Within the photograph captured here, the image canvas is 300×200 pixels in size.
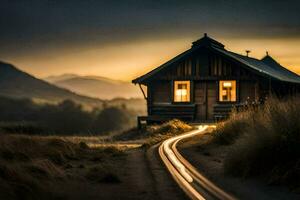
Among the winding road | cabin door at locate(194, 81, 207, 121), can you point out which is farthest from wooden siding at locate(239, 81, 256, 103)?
the winding road

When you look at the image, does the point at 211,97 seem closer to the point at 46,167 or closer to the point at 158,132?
the point at 158,132

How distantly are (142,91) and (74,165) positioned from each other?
22.4 m

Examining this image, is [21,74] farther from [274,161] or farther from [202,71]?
[274,161]

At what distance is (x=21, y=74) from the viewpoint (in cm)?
15288

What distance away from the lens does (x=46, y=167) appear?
988 cm

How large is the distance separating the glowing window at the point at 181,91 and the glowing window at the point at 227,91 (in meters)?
2.16

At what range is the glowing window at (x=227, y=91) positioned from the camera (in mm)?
32250

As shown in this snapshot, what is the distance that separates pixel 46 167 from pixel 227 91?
77.9 ft

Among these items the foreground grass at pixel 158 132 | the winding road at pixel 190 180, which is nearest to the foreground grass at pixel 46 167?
the winding road at pixel 190 180

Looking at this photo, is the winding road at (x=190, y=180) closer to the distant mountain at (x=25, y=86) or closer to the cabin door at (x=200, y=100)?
the cabin door at (x=200, y=100)

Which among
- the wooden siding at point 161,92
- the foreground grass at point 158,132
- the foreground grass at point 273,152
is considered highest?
the wooden siding at point 161,92

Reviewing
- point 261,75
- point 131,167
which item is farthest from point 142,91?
point 131,167

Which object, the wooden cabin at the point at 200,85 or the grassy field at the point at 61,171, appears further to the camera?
the wooden cabin at the point at 200,85

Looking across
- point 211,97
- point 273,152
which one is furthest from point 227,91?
point 273,152
